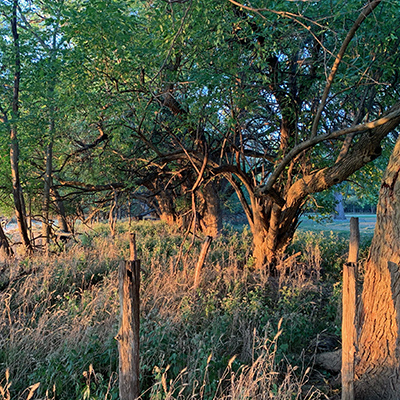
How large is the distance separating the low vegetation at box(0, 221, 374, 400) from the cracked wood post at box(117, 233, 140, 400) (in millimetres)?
155

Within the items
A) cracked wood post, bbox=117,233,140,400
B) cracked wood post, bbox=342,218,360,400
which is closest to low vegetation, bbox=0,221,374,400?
cracked wood post, bbox=117,233,140,400

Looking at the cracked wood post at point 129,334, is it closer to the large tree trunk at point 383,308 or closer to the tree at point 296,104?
the large tree trunk at point 383,308

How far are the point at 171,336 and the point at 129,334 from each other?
1.50m

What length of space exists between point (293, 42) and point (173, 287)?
186 inches

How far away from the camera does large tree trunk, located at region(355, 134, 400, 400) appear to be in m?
3.63

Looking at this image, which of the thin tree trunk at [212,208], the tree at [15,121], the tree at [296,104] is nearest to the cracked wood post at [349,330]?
the tree at [296,104]

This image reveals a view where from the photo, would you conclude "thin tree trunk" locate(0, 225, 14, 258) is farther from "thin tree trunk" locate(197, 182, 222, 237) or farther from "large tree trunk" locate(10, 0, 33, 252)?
"thin tree trunk" locate(197, 182, 222, 237)

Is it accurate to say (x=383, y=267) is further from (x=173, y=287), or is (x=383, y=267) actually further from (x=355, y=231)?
(x=173, y=287)

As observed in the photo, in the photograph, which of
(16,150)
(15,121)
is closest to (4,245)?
(16,150)

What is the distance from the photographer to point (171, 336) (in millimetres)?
4512

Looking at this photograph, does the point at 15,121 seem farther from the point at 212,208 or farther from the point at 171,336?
the point at 212,208

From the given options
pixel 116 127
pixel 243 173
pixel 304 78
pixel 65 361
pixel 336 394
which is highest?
pixel 304 78

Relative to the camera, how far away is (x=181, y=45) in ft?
18.1

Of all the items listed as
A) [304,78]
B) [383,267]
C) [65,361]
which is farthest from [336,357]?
[304,78]
